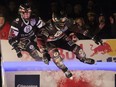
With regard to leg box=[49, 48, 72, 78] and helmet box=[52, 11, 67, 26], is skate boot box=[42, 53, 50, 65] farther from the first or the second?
helmet box=[52, 11, 67, 26]

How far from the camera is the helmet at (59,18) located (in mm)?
4500

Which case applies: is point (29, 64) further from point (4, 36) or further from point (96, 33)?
point (96, 33)

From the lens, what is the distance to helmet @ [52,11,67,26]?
14.8 feet

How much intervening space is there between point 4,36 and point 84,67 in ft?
3.35

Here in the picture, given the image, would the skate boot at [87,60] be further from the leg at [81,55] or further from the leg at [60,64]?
the leg at [60,64]

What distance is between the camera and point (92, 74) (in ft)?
13.9

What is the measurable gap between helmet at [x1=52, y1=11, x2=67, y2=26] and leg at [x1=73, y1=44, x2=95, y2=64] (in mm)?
350

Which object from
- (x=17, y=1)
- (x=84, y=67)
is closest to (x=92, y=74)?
(x=84, y=67)

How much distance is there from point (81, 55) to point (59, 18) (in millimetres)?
564

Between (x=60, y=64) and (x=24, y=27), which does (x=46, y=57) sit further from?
(x=24, y=27)

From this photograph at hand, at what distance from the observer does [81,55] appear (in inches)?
170

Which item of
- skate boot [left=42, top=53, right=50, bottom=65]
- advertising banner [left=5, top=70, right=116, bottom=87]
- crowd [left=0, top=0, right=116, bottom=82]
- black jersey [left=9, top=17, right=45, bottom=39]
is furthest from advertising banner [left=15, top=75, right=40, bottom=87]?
crowd [left=0, top=0, right=116, bottom=82]

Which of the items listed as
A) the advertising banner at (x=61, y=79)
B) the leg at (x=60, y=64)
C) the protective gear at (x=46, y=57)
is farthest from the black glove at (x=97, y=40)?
the protective gear at (x=46, y=57)

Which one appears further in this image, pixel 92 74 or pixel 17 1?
pixel 17 1
